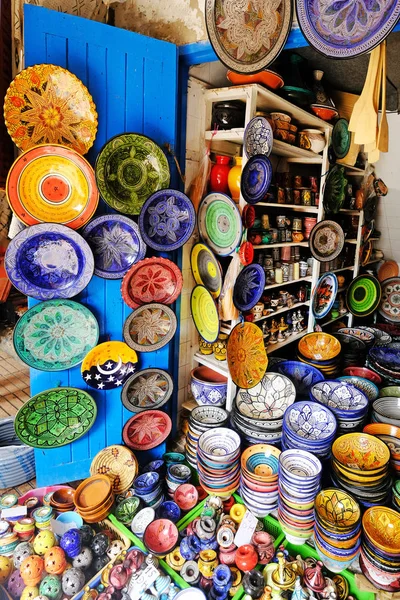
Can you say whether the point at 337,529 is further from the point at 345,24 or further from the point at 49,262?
the point at 345,24

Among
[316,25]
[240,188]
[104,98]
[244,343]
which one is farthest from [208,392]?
[316,25]

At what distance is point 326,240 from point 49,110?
2017 millimetres

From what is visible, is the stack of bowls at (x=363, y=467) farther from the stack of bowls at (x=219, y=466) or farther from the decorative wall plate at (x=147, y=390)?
the decorative wall plate at (x=147, y=390)

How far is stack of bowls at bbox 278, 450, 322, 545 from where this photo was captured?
157 cm

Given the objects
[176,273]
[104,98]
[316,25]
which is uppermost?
[316,25]

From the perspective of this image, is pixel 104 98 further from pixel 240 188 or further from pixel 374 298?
pixel 374 298

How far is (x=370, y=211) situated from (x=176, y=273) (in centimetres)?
244

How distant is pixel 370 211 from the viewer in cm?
359

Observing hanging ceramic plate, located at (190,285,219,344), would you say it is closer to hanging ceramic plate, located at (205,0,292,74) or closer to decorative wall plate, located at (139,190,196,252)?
decorative wall plate, located at (139,190,196,252)

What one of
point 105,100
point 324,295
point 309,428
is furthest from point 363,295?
point 105,100

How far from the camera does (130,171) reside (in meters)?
1.78

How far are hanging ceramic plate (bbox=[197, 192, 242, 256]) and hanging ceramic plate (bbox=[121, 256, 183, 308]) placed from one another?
0.30 meters

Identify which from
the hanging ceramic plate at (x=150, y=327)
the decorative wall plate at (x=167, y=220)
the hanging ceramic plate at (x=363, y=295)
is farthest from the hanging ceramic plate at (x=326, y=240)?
the hanging ceramic plate at (x=150, y=327)

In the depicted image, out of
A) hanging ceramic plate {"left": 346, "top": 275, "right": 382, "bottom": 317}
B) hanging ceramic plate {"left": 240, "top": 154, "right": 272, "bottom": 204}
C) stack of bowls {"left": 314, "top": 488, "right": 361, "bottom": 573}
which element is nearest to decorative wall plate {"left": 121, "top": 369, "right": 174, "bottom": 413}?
stack of bowls {"left": 314, "top": 488, "right": 361, "bottom": 573}
